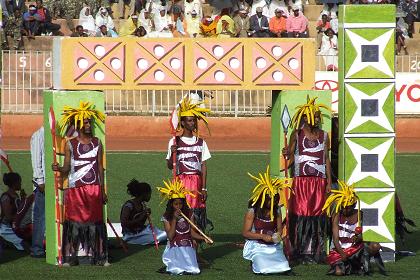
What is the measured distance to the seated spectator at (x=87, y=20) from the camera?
3381cm

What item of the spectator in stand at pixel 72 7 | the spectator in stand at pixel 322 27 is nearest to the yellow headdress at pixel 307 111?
the spectator in stand at pixel 322 27

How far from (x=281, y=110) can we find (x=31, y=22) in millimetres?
19546

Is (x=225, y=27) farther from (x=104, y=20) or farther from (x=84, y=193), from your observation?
(x=84, y=193)

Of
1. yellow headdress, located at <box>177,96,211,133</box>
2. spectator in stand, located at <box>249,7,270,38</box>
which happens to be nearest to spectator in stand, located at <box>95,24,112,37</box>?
spectator in stand, located at <box>249,7,270,38</box>

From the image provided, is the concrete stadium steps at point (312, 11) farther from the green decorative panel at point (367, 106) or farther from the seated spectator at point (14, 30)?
the green decorative panel at point (367, 106)

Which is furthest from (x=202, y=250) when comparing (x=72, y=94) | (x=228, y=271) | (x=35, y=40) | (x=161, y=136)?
(x=35, y=40)

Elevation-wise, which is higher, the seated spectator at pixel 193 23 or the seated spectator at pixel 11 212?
the seated spectator at pixel 193 23

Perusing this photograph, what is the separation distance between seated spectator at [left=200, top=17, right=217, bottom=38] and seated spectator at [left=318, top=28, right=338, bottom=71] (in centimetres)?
263

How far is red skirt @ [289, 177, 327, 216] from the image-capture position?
14.5 metres

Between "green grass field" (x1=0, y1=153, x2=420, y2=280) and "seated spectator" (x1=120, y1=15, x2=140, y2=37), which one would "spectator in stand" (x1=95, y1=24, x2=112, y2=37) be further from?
"green grass field" (x1=0, y1=153, x2=420, y2=280)

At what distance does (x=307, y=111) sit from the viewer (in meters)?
14.4

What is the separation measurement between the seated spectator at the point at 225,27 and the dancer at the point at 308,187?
57.3 feet

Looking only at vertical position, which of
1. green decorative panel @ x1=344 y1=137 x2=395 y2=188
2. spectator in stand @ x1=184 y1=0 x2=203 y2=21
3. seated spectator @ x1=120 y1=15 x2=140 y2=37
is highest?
spectator in stand @ x1=184 y1=0 x2=203 y2=21

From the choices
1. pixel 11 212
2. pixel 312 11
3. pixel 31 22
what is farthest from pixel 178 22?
pixel 11 212
